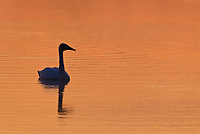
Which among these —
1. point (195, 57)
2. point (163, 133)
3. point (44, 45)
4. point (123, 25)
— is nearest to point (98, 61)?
point (195, 57)

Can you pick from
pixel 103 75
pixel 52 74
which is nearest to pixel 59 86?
pixel 52 74

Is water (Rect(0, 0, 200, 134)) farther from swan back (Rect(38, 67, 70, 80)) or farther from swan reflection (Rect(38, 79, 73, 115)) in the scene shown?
swan back (Rect(38, 67, 70, 80))

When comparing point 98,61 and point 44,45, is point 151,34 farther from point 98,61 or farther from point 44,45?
point 98,61

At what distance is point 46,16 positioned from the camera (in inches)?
1763

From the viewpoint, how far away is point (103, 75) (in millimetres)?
21453

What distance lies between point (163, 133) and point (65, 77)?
7.54 m

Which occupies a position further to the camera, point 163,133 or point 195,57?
point 195,57

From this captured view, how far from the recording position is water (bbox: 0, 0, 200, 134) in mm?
14961

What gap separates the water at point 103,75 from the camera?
→ 14961 millimetres

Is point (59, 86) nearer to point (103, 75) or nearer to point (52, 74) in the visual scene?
point (52, 74)

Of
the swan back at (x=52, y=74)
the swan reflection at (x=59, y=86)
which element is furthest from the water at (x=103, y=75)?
the swan back at (x=52, y=74)

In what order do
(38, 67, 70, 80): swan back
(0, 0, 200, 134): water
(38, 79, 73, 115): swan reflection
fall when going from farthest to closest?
(38, 67, 70, 80): swan back
(38, 79, 73, 115): swan reflection
(0, 0, 200, 134): water

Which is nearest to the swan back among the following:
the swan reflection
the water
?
the swan reflection

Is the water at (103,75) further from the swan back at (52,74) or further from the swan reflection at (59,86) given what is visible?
the swan back at (52,74)
